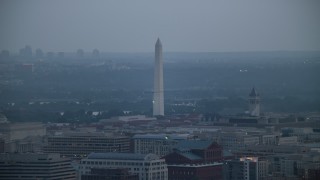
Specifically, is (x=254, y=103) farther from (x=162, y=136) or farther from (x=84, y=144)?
(x=84, y=144)

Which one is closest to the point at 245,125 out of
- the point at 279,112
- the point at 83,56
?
the point at 279,112

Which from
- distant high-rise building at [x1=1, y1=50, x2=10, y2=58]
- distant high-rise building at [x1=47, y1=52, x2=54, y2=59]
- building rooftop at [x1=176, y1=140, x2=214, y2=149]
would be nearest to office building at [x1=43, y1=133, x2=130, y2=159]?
building rooftop at [x1=176, y1=140, x2=214, y2=149]

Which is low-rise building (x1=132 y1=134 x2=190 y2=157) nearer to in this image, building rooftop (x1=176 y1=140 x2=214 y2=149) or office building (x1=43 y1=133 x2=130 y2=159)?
office building (x1=43 y1=133 x2=130 y2=159)

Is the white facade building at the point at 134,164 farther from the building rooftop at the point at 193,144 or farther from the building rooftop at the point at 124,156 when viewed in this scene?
the building rooftop at the point at 193,144

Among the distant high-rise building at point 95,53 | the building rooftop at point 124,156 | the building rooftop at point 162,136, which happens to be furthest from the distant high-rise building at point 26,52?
the building rooftop at point 124,156

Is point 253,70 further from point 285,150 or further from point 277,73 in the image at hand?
point 285,150

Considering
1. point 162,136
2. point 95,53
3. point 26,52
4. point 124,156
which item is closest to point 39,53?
point 26,52

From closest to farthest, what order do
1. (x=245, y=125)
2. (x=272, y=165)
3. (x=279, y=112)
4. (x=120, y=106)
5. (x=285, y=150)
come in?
(x=272, y=165) < (x=285, y=150) < (x=245, y=125) < (x=279, y=112) < (x=120, y=106)
